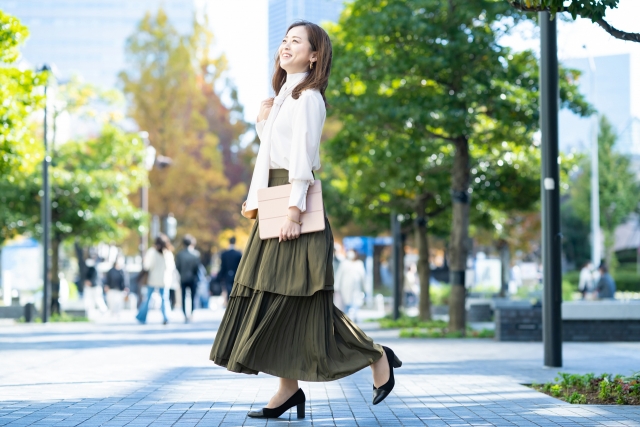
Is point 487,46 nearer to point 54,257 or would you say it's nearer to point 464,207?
point 464,207

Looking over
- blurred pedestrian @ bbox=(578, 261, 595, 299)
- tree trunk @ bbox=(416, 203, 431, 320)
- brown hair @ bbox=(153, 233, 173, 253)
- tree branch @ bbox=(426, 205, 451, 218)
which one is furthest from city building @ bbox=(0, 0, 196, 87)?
brown hair @ bbox=(153, 233, 173, 253)

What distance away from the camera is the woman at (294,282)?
18.8 feet

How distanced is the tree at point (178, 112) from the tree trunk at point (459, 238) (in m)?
28.5

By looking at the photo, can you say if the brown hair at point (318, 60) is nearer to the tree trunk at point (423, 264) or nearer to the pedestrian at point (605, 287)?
the tree trunk at point (423, 264)

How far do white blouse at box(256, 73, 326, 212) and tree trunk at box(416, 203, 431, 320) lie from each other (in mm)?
16240

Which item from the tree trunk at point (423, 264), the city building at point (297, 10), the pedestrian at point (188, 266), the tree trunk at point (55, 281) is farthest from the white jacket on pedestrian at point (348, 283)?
the tree trunk at point (55, 281)

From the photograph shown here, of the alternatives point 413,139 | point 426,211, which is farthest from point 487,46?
point 426,211

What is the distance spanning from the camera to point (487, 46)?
1698 cm

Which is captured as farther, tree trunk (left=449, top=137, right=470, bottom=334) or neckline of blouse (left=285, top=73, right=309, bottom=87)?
tree trunk (left=449, top=137, right=470, bottom=334)

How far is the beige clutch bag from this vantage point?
5809 millimetres

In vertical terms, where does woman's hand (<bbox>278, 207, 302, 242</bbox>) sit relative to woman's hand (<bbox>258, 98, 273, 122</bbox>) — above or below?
below

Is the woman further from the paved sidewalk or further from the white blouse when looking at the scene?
the paved sidewalk

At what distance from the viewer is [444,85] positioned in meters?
17.7

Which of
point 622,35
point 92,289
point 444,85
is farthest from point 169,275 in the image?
point 622,35
